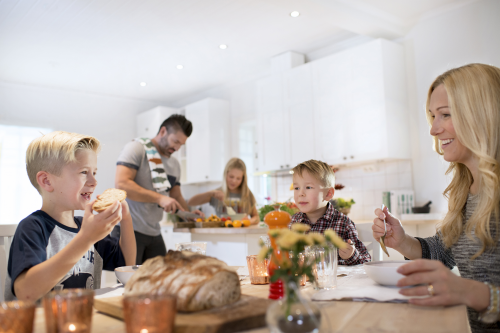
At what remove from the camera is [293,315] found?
1.86 ft

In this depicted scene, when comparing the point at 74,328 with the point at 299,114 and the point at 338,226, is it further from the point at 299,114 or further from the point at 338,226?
the point at 299,114

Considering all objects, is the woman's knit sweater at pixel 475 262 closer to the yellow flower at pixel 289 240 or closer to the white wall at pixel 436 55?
the yellow flower at pixel 289 240

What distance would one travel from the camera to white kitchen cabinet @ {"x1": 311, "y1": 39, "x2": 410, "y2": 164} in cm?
377

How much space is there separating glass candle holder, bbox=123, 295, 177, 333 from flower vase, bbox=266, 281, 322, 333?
156 mm

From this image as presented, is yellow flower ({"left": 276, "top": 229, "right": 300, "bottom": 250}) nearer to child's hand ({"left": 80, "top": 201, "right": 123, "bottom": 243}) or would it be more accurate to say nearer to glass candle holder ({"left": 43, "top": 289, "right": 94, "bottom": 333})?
glass candle holder ({"left": 43, "top": 289, "right": 94, "bottom": 333})

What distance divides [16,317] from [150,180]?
2097mm

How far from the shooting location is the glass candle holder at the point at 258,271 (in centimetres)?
108

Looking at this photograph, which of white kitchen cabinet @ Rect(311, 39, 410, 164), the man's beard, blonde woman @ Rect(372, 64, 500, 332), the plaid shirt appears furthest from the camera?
white kitchen cabinet @ Rect(311, 39, 410, 164)

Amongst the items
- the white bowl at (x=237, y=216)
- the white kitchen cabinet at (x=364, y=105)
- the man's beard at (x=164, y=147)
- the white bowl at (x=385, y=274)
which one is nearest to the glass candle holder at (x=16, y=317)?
the white bowl at (x=385, y=274)

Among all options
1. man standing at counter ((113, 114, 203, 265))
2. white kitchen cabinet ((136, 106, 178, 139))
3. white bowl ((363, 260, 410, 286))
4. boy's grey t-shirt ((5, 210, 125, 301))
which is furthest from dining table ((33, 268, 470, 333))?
white kitchen cabinet ((136, 106, 178, 139))

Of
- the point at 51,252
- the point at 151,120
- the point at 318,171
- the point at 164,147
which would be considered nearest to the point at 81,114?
the point at 151,120

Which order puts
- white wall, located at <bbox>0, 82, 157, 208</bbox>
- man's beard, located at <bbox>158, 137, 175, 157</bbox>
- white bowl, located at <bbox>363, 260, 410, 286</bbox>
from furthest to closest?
white wall, located at <bbox>0, 82, 157, 208</bbox>, man's beard, located at <bbox>158, 137, 175, 157</bbox>, white bowl, located at <bbox>363, 260, 410, 286</bbox>

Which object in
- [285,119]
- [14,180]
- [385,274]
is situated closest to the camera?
[385,274]

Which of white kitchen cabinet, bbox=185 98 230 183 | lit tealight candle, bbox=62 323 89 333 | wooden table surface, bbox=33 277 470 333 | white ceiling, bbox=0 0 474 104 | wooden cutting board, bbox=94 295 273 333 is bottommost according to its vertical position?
wooden table surface, bbox=33 277 470 333
